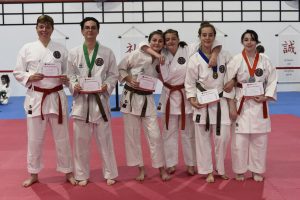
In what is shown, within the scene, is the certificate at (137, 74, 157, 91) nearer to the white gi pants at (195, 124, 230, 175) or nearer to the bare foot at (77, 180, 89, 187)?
the white gi pants at (195, 124, 230, 175)

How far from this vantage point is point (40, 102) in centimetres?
377

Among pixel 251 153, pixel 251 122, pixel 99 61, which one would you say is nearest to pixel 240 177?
pixel 251 153

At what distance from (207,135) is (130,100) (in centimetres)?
89

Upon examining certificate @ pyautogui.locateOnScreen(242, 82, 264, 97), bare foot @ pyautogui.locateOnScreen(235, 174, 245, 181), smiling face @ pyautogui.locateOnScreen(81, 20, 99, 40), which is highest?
smiling face @ pyautogui.locateOnScreen(81, 20, 99, 40)

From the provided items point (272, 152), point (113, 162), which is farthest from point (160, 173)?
point (272, 152)

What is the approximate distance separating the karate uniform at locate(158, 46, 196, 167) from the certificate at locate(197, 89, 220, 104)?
30 cm

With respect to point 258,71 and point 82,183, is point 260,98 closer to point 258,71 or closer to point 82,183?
point 258,71

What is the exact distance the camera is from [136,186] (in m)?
3.78

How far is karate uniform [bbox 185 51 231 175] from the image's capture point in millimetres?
3848

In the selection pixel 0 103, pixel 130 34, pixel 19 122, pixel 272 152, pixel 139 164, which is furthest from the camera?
pixel 130 34

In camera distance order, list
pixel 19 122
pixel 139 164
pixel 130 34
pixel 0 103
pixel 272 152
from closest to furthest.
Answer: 1. pixel 139 164
2. pixel 272 152
3. pixel 19 122
4. pixel 0 103
5. pixel 130 34

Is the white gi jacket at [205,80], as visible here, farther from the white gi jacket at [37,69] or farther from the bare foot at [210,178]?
the white gi jacket at [37,69]

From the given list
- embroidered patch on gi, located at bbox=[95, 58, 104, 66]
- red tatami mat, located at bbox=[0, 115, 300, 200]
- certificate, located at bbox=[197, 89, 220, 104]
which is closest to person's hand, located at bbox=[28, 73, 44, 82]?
embroidered patch on gi, located at bbox=[95, 58, 104, 66]

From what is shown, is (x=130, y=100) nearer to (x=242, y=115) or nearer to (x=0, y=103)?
(x=242, y=115)
